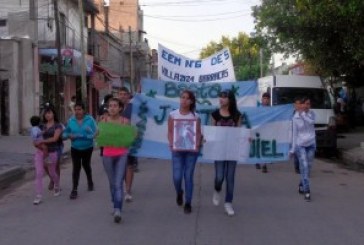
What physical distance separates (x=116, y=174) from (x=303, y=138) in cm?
340

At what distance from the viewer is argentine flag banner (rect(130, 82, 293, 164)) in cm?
A: 1066

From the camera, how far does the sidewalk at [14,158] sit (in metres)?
13.3

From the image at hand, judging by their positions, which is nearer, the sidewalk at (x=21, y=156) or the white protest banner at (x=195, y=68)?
the sidewalk at (x=21, y=156)

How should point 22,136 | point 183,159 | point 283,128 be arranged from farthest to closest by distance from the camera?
point 22,136, point 283,128, point 183,159

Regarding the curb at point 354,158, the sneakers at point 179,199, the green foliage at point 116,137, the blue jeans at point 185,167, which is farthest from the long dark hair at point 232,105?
the curb at point 354,158

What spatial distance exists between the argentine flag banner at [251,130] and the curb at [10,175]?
133 inches

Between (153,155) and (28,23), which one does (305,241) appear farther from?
(28,23)

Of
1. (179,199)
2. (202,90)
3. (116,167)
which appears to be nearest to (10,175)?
(202,90)

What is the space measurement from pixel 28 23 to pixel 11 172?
53.4 feet

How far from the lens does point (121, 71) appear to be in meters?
57.3

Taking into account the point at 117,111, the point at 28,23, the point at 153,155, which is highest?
the point at 28,23

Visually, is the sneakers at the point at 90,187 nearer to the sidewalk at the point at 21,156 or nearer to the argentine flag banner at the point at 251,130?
the argentine flag banner at the point at 251,130

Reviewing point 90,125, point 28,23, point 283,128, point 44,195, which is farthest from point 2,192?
point 28,23

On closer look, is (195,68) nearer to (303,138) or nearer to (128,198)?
(303,138)
